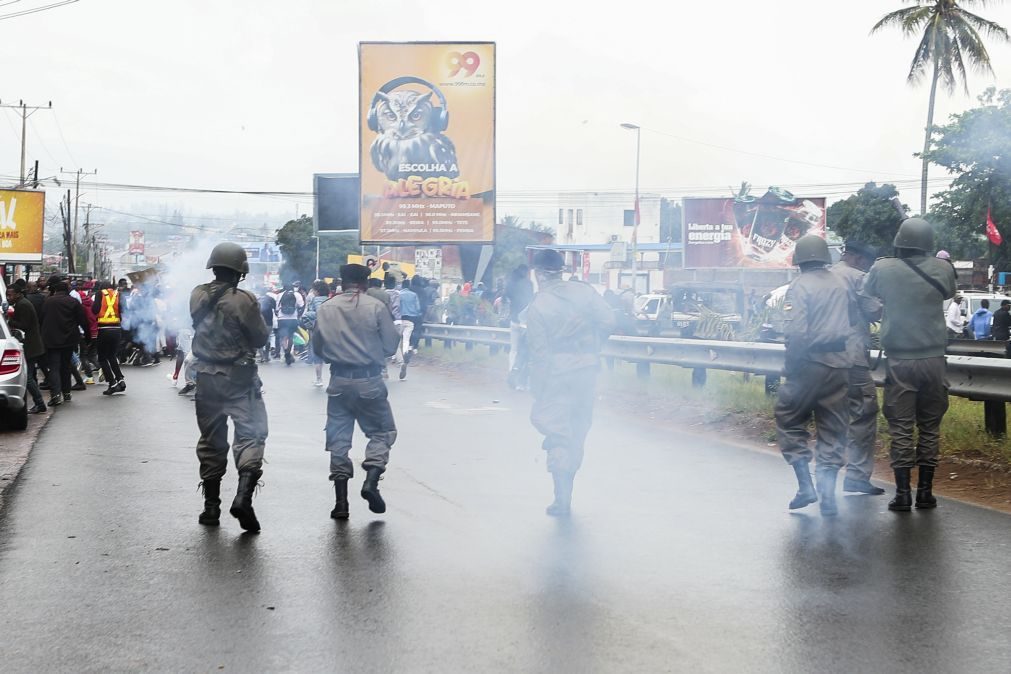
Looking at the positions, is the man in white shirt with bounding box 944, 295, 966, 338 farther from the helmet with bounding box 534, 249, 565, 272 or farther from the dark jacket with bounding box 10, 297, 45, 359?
the helmet with bounding box 534, 249, 565, 272

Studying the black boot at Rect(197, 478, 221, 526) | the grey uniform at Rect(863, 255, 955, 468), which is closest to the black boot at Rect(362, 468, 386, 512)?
the black boot at Rect(197, 478, 221, 526)

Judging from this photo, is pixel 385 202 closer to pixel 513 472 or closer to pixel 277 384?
pixel 277 384

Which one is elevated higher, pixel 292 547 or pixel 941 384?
pixel 941 384

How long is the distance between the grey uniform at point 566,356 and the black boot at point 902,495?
203 centimetres

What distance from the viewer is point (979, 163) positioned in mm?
41938

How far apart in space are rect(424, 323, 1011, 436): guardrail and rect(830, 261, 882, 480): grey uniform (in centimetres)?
26

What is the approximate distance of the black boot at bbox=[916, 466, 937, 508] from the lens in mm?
7820

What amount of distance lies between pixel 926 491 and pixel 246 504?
4360mm

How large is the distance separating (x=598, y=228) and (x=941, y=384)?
10720cm

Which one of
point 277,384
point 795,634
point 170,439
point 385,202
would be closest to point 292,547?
point 795,634

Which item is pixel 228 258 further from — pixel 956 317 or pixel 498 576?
pixel 956 317

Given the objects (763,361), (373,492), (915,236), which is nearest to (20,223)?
(763,361)

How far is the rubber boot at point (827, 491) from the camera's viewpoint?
7.56 meters

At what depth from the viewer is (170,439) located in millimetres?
12062
